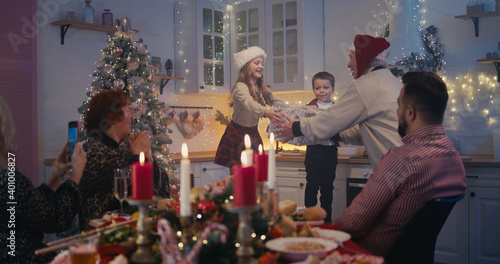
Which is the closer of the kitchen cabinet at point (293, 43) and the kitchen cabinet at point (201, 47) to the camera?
the kitchen cabinet at point (293, 43)

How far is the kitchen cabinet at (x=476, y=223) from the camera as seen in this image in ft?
12.6

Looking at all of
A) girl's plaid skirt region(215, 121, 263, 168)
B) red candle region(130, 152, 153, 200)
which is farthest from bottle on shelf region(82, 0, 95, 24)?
red candle region(130, 152, 153, 200)

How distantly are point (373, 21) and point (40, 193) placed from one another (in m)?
4.26

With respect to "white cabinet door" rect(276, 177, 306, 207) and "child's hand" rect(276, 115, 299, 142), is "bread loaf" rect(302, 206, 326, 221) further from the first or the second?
"white cabinet door" rect(276, 177, 306, 207)

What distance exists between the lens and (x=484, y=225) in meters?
3.87

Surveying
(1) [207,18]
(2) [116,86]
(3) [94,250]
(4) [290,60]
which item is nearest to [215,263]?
(3) [94,250]

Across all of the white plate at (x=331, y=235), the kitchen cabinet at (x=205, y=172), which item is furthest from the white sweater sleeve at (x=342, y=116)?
the kitchen cabinet at (x=205, y=172)

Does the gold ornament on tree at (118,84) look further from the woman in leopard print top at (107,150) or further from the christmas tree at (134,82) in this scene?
the woman in leopard print top at (107,150)

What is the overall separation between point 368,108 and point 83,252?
5.96 ft

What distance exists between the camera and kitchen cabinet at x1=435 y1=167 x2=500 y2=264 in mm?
3832

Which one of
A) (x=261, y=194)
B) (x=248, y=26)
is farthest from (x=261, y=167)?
(x=248, y=26)

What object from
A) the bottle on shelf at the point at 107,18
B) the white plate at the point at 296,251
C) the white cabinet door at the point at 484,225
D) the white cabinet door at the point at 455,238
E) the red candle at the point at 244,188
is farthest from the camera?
the bottle on shelf at the point at 107,18

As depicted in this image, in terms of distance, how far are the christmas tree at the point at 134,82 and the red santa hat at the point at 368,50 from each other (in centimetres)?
202

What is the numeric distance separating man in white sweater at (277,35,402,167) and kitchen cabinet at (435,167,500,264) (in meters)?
1.61
